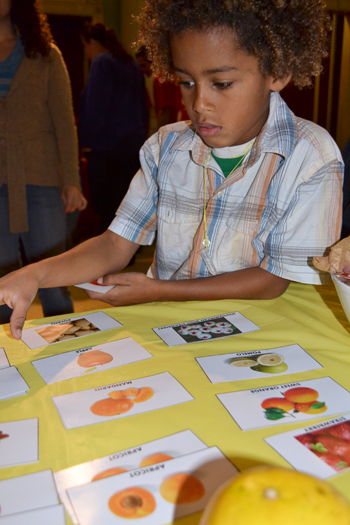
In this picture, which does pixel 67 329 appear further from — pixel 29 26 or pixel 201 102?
pixel 29 26

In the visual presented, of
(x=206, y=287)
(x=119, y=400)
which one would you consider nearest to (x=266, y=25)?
(x=206, y=287)

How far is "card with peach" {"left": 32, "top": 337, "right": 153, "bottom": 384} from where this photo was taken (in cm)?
76

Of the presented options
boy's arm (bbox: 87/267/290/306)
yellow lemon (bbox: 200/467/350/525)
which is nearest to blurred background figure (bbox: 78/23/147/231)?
boy's arm (bbox: 87/267/290/306)

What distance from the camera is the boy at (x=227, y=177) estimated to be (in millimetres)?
971

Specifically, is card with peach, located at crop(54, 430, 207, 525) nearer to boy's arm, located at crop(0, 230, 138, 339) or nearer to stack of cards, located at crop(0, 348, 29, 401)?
stack of cards, located at crop(0, 348, 29, 401)

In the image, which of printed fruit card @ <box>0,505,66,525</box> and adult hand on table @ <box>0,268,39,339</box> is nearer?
printed fruit card @ <box>0,505,66,525</box>

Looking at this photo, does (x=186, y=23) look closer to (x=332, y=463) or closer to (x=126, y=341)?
(x=126, y=341)

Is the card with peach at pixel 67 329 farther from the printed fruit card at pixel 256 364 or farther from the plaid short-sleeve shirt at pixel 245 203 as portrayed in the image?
the plaid short-sleeve shirt at pixel 245 203

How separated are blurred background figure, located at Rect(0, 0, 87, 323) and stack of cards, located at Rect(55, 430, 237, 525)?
138 cm

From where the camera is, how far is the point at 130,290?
1097mm

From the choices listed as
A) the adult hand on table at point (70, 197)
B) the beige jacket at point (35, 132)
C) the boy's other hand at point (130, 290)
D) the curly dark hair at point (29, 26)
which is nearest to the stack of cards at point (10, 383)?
the boy's other hand at point (130, 290)

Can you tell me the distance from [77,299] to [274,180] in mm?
2158

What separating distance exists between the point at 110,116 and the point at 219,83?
2.34 metres

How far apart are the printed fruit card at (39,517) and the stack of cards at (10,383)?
0.24 meters
